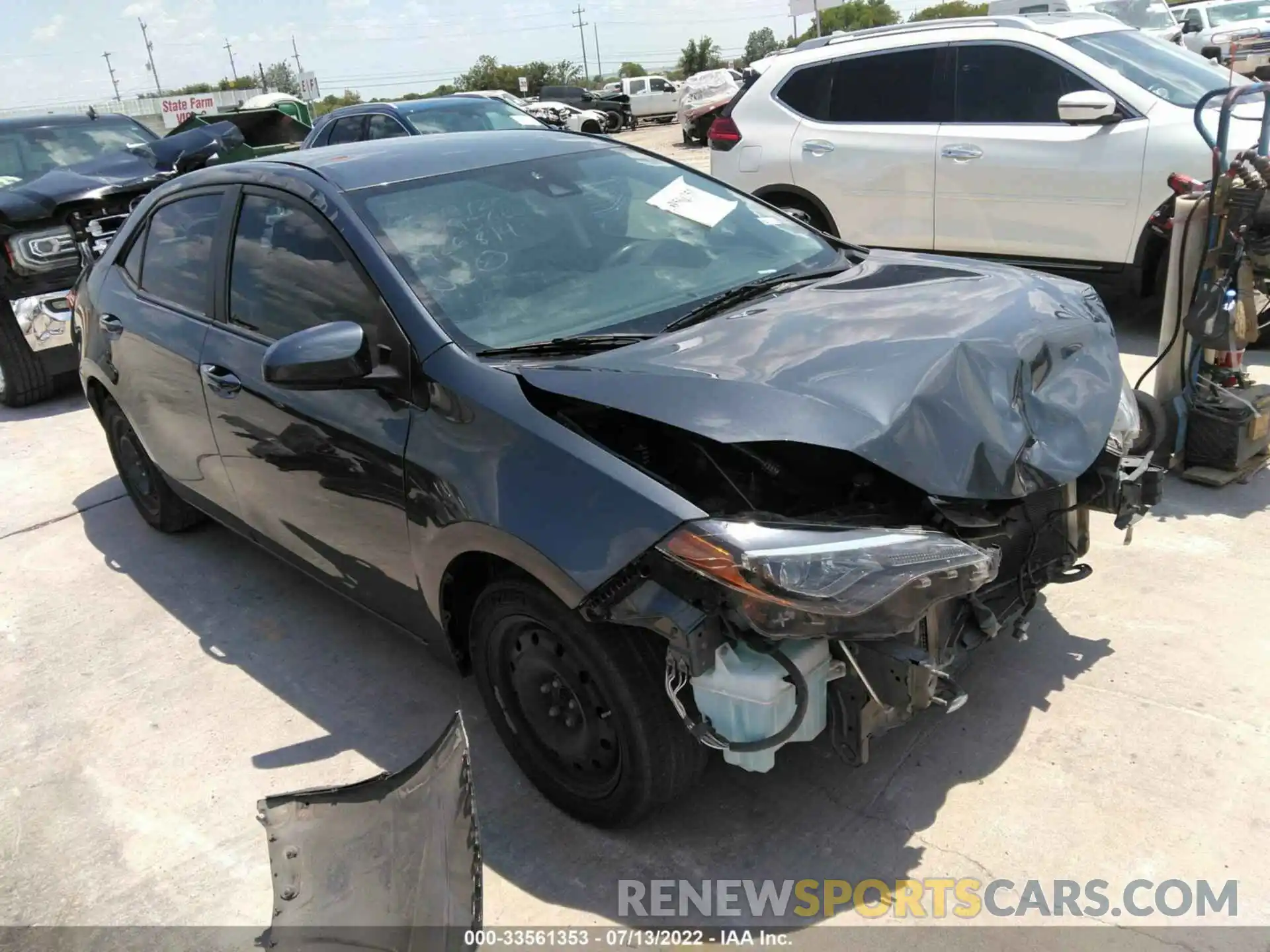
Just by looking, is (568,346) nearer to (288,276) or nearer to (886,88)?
(288,276)

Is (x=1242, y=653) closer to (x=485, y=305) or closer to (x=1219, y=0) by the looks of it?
(x=485, y=305)

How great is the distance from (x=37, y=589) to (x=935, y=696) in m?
4.19

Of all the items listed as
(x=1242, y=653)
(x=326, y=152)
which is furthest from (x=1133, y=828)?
(x=326, y=152)

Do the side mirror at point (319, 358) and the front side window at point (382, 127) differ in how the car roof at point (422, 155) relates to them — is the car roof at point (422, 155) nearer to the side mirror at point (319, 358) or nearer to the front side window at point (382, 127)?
the side mirror at point (319, 358)

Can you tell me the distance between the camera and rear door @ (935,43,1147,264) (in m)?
6.05

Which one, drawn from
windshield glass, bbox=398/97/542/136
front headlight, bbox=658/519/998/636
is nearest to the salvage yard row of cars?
front headlight, bbox=658/519/998/636

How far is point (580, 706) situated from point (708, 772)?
55 centimetres

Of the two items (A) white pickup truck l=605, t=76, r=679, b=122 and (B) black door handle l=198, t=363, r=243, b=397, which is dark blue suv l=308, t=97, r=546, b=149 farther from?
(A) white pickup truck l=605, t=76, r=679, b=122

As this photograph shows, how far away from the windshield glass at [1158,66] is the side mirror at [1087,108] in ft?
1.27

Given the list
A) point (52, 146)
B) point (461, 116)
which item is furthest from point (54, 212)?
point (461, 116)

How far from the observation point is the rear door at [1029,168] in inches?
238

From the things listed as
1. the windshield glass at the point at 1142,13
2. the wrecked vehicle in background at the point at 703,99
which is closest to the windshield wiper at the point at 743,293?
the wrecked vehicle in background at the point at 703,99

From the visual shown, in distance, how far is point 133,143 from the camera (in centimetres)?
901

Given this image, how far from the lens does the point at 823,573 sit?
210cm
